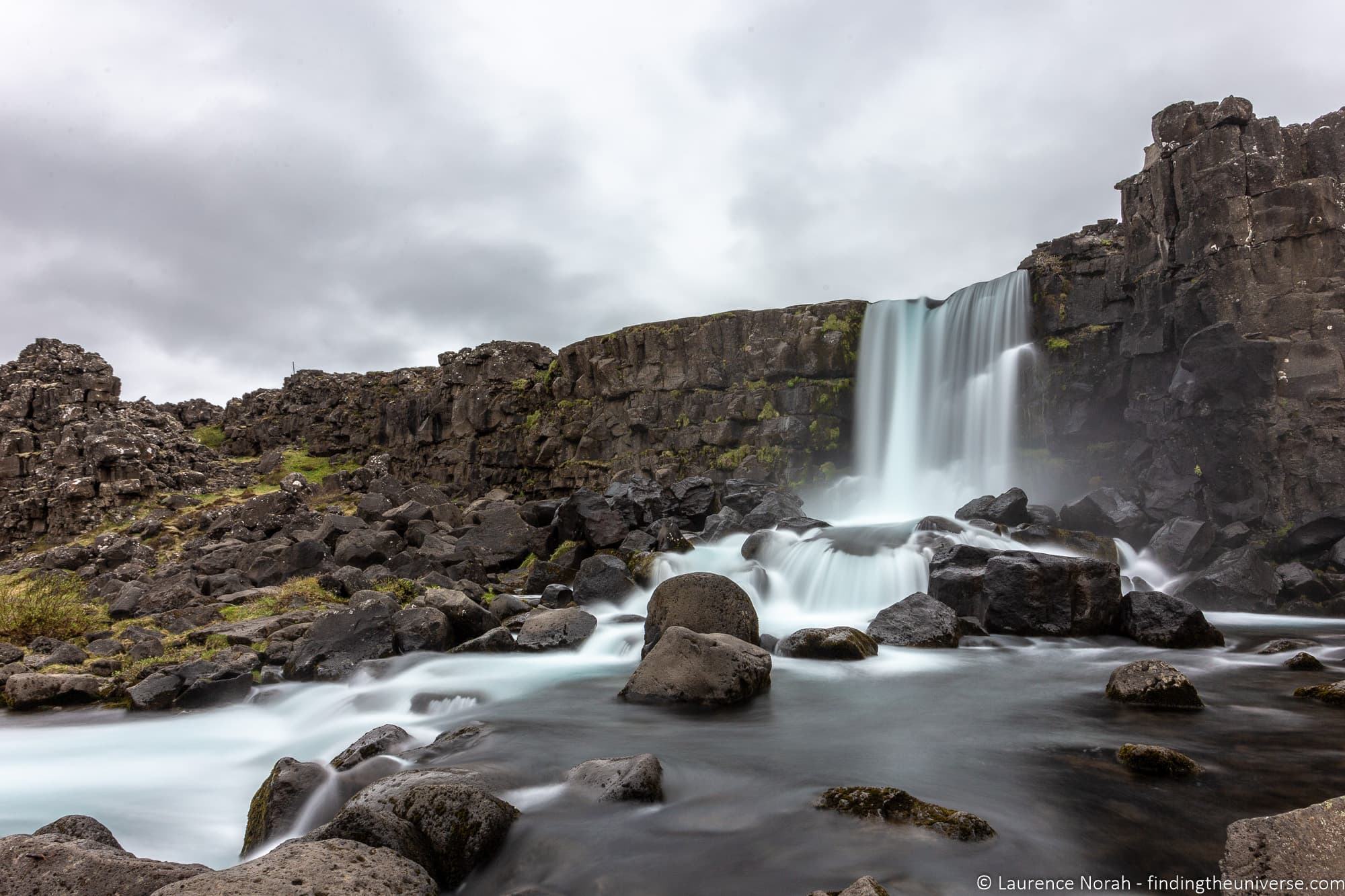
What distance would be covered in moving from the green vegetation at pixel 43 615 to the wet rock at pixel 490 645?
723 cm

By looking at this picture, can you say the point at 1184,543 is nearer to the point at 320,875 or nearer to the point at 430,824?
the point at 430,824

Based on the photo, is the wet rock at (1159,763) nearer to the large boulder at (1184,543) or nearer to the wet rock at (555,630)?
the wet rock at (555,630)

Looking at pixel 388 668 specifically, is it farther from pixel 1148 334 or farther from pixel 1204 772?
pixel 1148 334

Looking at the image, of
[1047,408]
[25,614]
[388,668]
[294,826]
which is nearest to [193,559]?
[25,614]

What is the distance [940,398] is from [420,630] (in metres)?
22.1

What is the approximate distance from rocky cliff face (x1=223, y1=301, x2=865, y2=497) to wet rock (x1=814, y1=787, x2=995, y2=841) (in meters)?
26.7

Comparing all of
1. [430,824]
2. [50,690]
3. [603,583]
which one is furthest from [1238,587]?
[50,690]

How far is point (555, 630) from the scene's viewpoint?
12.4m

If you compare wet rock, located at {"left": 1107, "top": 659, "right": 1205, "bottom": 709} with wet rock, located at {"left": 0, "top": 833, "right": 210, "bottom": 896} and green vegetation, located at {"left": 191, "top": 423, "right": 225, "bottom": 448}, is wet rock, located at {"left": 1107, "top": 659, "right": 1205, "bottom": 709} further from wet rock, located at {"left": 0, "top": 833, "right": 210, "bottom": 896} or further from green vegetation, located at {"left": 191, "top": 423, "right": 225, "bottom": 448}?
green vegetation, located at {"left": 191, "top": 423, "right": 225, "bottom": 448}

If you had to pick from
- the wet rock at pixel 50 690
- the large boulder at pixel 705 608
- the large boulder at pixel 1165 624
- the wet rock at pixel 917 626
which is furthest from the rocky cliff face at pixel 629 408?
the wet rock at pixel 50 690

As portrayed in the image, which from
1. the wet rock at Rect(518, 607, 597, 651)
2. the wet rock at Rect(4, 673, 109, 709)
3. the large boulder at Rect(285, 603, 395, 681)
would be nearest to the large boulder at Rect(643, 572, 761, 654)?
the wet rock at Rect(518, 607, 597, 651)

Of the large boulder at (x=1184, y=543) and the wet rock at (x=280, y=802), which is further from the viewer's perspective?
the large boulder at (x=1184, y=543)

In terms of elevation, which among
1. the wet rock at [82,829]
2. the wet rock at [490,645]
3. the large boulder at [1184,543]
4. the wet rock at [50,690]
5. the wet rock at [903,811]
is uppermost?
the large boulder at [1184,543]

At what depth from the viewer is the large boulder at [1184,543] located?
1595 cm
